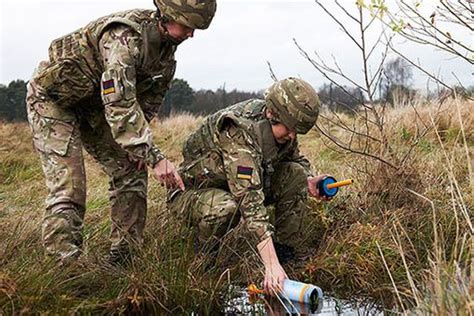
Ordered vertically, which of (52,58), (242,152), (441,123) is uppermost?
(52,58)

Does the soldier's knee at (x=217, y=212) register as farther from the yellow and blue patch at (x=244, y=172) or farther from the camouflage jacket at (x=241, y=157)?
the yellow and blue patch at (x=244, y=172)

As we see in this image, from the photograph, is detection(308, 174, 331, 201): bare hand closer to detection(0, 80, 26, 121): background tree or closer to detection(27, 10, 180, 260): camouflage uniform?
detection(27, 10, 180, 260): camouflage uniform

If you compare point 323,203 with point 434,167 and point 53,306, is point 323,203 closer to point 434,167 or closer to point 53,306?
point 434,167

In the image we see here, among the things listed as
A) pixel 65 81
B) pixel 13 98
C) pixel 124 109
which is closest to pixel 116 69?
pixel 124 109

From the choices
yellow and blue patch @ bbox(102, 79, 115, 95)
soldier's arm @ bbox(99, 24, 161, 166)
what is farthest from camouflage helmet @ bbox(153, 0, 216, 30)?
yellow and blue patch @ bbox(102, 79, 115, 95)

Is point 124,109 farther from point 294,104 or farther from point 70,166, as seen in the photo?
point 294,104

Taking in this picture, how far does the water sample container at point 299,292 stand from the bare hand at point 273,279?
0.03 metres

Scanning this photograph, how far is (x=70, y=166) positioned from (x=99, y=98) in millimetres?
459

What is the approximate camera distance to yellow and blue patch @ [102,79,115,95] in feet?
11.1

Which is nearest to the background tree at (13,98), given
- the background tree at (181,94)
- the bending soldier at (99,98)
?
the background tree at (181,94)

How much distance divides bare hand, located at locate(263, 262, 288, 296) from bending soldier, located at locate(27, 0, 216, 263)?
2.11 feet

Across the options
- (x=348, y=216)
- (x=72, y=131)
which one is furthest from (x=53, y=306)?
(x=348, y=216)

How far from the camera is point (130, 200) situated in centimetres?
425

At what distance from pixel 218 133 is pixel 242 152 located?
29 centimetres
